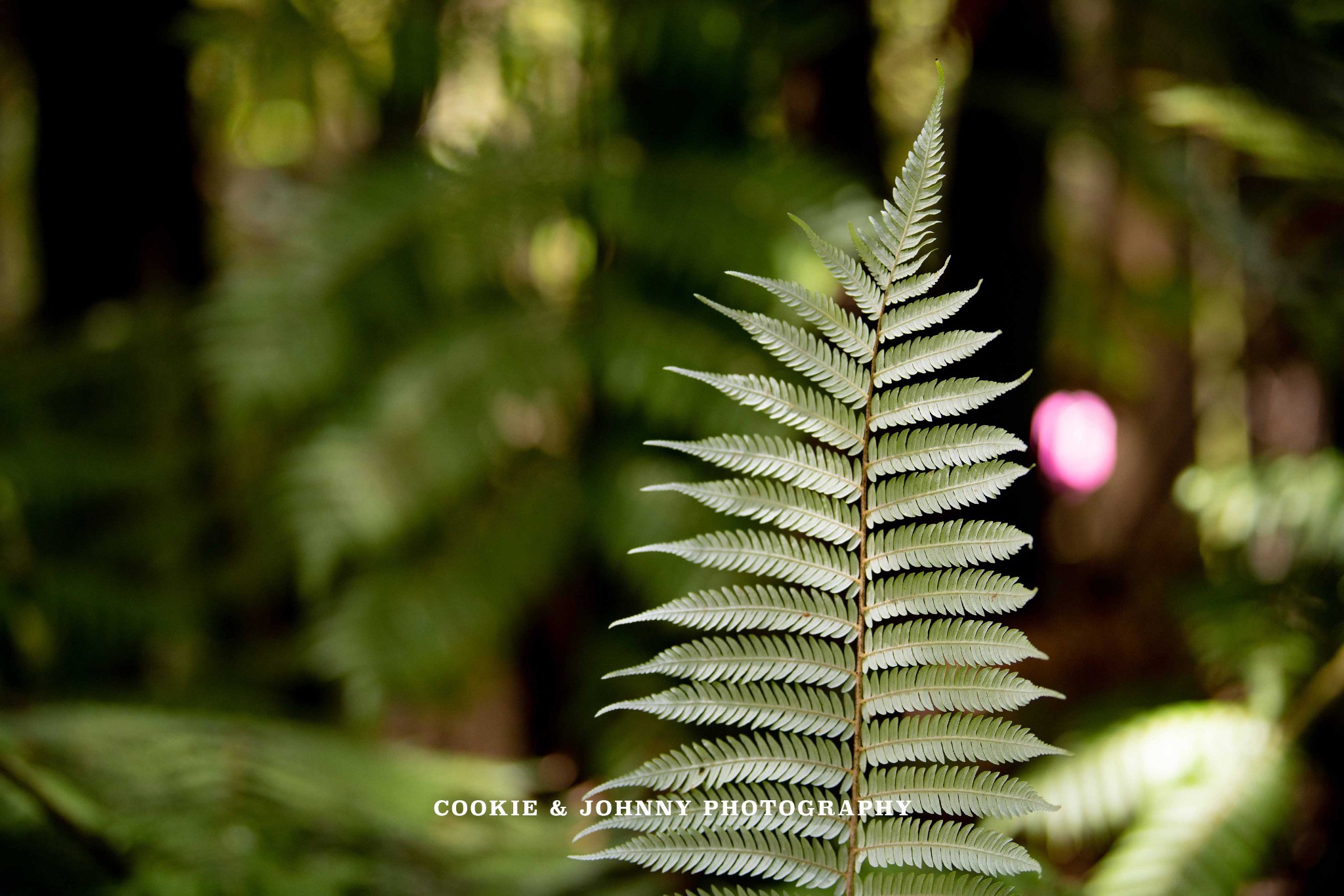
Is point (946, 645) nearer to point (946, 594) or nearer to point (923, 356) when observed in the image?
point (946, 594)

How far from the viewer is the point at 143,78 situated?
179 cm

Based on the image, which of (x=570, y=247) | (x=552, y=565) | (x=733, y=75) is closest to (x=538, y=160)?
(x=570, y=247)

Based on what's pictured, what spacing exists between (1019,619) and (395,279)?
141 centimetres

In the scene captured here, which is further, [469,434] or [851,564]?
[469,434]

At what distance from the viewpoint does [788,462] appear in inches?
14.2

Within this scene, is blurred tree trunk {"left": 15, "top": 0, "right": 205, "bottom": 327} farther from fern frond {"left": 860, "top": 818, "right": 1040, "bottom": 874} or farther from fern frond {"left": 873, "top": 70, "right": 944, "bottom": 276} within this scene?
fern frond {"left": 860, "top": 818, "right": 1040, "bottom": 874}

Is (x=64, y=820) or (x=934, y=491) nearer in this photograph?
(x=934, y=491)

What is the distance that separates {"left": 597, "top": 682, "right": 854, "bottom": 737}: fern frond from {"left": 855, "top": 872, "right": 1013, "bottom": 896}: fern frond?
8cm

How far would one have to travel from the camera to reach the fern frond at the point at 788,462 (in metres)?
0.36

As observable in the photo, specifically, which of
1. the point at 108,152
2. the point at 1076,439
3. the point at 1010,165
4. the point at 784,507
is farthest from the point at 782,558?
the point at 108,152

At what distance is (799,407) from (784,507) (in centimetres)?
5

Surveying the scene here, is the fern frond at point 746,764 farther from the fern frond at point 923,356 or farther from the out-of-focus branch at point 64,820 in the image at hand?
the out-of-focus branch at point 64,820

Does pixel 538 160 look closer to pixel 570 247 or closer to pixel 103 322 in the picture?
pixel 570 247

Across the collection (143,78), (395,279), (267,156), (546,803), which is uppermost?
(267,156)
